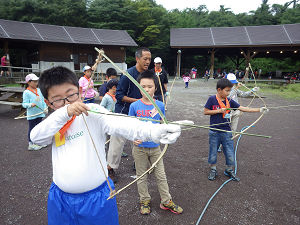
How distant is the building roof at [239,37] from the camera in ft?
73.2

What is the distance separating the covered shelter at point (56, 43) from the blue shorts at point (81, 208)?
781 inches

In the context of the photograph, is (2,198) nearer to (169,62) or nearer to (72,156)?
(72,156)

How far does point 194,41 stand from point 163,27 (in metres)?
15.5

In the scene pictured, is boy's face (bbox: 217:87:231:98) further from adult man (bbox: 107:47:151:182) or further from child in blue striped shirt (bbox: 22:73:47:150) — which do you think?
child in blue striped shirt (bbox: 22:73:47:150)

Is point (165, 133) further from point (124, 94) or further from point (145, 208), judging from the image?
point (124, 94)

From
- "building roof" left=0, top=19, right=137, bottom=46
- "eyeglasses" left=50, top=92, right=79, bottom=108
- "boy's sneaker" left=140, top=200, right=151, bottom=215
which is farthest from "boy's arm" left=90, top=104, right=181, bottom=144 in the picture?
"building roof" left=0, top=19, right=137, bottom=46

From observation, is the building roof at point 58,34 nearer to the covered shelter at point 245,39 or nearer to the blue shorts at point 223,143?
the covered shelter at point 245,39

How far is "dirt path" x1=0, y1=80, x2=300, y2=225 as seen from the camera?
258 cm

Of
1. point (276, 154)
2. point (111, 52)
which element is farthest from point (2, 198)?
point (111, 52)

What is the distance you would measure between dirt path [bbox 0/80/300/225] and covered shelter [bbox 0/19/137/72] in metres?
17.4

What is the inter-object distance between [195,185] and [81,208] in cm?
233

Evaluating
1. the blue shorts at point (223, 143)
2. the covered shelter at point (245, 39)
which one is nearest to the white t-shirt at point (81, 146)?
the blue shorts at point (223, 143)

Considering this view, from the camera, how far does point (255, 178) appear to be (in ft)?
11.6

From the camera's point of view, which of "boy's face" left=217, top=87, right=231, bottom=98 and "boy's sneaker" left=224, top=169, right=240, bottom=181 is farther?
"boy's sneaker" left=224, top=169, right=240, bottom=181
